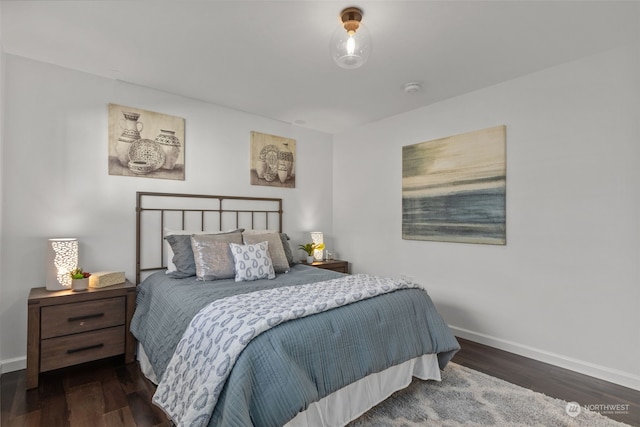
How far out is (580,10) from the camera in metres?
1.91

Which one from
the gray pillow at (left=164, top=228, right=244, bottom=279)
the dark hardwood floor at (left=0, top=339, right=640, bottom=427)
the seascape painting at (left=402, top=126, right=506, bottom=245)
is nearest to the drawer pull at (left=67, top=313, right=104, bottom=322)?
the dark hardwood floor at (left=0, top=339, right=640, bottom=427)

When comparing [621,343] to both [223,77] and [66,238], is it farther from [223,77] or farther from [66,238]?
[66,238]

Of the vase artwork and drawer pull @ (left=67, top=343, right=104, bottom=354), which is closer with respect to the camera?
drawer pull @ (left=67, top=343, right=104, bottom=354)

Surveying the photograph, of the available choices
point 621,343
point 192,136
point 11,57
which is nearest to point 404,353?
point 621,343

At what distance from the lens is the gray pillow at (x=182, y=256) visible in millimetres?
2671

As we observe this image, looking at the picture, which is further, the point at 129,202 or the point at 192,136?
the point at 192,136

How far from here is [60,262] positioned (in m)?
2.46

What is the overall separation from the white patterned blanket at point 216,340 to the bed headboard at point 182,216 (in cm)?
160

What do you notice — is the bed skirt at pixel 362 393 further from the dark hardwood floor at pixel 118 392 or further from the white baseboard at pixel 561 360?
the white baseboard at pixel 561 360

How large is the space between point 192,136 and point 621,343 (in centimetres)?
408

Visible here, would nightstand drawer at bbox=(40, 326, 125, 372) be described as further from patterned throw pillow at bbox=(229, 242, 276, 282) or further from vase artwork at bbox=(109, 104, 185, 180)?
vase artwork at bbox=(109, 104, 185, 180)

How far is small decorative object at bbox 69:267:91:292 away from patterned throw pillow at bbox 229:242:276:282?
3.67 ft

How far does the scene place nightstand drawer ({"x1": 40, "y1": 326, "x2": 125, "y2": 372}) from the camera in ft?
7.38

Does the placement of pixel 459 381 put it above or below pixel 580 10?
below
